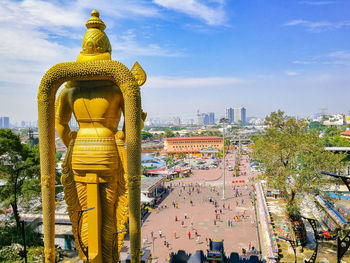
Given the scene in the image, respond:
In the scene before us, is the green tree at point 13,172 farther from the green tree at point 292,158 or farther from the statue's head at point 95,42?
the green tree at point 292,158

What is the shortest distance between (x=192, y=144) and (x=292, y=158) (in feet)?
163

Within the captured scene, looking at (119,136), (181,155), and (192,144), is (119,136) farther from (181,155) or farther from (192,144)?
(192,144)

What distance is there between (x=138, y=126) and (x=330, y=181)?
12.7 meters

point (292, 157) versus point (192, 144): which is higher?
point (292, 157)

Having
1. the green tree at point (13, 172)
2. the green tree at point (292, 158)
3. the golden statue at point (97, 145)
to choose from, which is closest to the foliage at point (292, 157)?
the green tree at point (292, 158)

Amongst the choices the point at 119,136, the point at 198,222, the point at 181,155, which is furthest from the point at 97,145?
the point at 181,155

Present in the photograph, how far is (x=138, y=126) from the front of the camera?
22.4ft

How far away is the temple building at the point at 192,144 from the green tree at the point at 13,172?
167 ft

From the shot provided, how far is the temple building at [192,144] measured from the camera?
65188 mm

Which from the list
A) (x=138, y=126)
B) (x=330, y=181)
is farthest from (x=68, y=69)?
(x=330, y=181)

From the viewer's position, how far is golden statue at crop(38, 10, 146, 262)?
6715 millimetres

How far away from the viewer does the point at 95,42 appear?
7.12m

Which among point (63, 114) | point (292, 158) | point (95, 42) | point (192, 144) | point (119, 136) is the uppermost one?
point (95, 42)

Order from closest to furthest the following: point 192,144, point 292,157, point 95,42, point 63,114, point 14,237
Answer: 1. point 95,42
2. point 63,114
3. point 14,237
4. point 292,157
5. point 192,144
